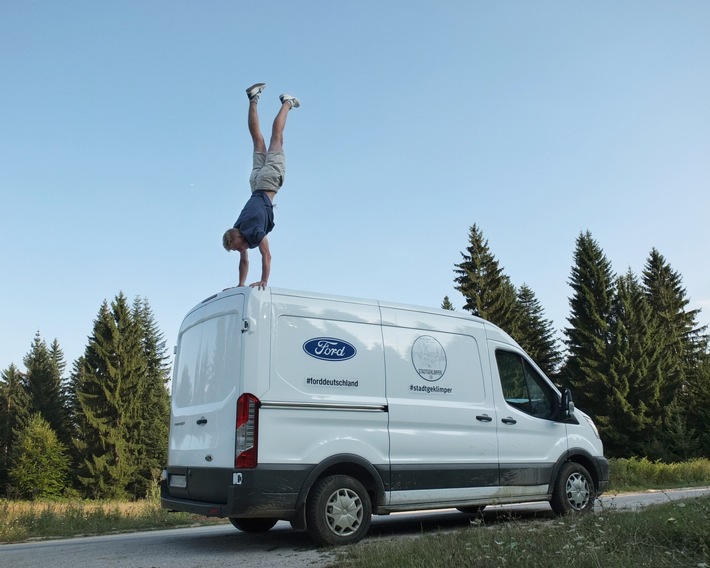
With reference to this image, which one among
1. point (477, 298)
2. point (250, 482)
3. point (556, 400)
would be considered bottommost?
point (250, 482)

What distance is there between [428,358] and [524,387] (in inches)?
67.1

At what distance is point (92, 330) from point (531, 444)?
2113 inches

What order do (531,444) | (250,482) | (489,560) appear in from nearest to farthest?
(489,560) < (250,482) < (531,444)

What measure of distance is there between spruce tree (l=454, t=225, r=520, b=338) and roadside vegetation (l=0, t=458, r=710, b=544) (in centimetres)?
2802

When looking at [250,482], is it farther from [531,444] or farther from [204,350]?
[531,444]

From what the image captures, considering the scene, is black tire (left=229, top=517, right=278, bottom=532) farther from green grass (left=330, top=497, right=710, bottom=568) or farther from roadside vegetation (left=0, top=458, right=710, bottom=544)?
green grass (left=330, top=497, right=710, bottom=568)

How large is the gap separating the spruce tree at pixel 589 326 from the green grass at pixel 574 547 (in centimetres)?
4427

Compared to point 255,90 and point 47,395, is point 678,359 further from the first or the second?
point 47,395

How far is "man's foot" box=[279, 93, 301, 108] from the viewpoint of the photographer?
8.12 m

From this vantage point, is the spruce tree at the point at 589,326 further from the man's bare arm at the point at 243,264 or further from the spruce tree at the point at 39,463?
the man's bare arm at the point at 243,264

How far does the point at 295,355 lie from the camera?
6844mm

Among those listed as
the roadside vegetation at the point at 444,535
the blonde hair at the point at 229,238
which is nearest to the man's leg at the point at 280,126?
the blonde hair at the point at 229,238

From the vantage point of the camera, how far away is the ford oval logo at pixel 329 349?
22.9 feet

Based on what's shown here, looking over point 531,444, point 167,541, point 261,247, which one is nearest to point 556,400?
point 531,444
